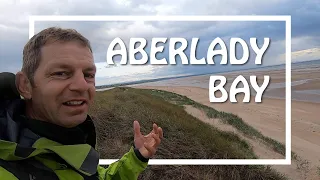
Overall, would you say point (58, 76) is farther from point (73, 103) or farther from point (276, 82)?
point (276, 82)

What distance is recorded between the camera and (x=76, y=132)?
2.56 feet

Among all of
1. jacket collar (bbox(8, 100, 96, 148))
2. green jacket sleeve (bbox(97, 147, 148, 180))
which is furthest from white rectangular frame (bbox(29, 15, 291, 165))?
jacket collar (bbox(8, 100, 96, 148))

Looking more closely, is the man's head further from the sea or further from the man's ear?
the sea

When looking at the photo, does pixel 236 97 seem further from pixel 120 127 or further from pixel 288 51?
pixel 120 127

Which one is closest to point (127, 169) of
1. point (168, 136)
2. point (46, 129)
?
point (46, 129)

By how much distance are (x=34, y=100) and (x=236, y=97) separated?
1.70 metres

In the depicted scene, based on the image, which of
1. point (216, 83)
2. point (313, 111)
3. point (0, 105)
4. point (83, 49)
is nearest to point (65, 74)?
point (83, 49)

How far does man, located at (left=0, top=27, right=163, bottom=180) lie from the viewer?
2.33 ft

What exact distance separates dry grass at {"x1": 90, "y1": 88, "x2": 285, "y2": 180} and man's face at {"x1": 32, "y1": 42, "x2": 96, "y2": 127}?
1.56 metres

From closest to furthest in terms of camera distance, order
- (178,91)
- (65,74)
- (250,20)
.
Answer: (65,74) < (250,20) < (178,91)

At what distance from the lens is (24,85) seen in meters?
0.77

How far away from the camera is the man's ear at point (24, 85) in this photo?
76 cm

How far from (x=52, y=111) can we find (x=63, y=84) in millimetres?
65

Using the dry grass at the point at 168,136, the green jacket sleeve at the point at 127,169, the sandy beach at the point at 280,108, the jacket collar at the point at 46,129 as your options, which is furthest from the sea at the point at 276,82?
the jacket collar at the point at 46,129
